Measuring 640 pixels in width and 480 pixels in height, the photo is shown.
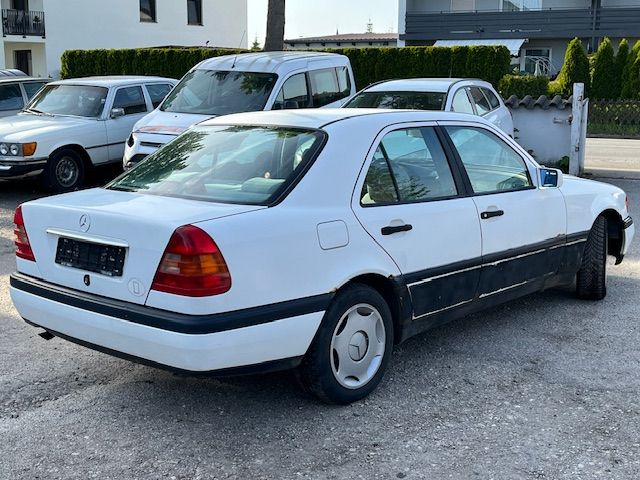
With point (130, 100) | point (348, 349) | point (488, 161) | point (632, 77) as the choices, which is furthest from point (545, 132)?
point (632, 77)

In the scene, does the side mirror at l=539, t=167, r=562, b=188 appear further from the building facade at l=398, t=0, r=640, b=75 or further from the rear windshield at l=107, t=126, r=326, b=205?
the building facade at l=398, t=0, r=640, b=75

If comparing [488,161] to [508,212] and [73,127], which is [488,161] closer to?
[508,212]

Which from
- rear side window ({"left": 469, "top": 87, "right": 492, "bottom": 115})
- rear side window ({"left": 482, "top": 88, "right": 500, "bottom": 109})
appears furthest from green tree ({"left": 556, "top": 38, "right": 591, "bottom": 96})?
A: rear side window ({"left": 469, "top": 87, "right": 492, "bottom": 115})

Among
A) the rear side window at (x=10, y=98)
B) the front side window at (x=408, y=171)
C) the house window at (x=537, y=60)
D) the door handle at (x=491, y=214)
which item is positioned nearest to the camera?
the front side window at (x=408, y=171)

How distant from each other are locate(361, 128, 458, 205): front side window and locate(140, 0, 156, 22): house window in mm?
35770

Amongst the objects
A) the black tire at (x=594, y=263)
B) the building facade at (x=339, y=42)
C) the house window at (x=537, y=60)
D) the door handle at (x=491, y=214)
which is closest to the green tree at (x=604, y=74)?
the house window at (x=537, y=60)

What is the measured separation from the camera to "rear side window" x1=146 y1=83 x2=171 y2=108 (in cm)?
1364

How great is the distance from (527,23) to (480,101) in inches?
1119

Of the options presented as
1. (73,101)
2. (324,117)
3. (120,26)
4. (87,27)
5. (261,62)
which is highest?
(120,26)

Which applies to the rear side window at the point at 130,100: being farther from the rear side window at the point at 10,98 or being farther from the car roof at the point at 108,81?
the rear side window at the point at 10,98

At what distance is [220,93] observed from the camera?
11562 mm

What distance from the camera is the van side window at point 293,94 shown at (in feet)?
37.4

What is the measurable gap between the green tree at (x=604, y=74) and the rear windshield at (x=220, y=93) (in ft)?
60.3

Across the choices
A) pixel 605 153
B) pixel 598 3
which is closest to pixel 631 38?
pixel 598 3
